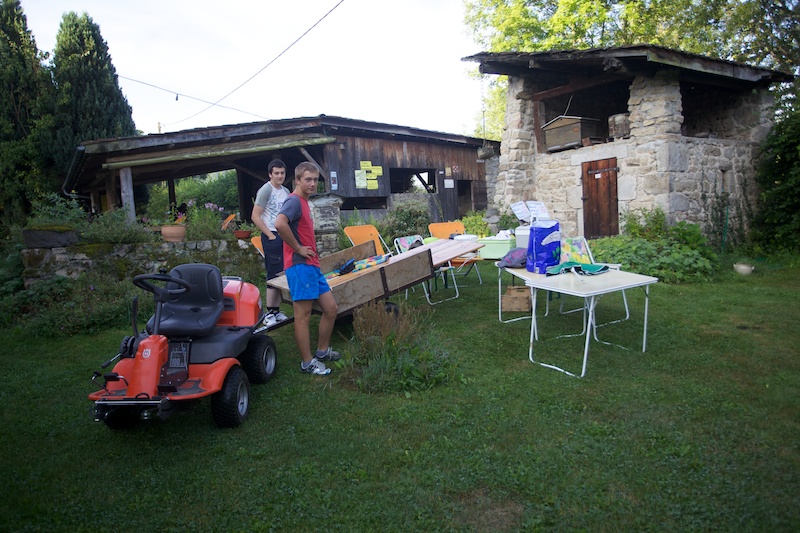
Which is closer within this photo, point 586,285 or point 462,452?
point 462,452

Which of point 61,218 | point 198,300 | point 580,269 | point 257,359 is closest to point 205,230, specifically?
point 61,218

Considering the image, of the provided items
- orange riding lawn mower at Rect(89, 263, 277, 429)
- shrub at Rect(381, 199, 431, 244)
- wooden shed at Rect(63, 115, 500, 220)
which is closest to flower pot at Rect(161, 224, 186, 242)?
wooden shed at Rect(63, 115, 500, 220)

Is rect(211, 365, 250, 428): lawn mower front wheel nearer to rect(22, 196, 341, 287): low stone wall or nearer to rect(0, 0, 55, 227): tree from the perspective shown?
rect(22, 196, 341, 287): low stone wall

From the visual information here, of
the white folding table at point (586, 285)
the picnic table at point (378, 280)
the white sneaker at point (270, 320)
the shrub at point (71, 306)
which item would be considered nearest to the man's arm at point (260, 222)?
the picnic table at point (378, 280)

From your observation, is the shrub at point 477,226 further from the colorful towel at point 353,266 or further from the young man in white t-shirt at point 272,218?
the young man in white t-shirt at point 272,218

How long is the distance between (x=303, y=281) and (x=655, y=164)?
7.52 m

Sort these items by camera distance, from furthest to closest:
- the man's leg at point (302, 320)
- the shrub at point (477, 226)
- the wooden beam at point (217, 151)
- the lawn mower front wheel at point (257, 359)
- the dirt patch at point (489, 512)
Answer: the shrub at point (477, 226), the wooden beam at point (217, 151), the man's leg at point (302, 320), the lawn mower front wheel at point (257, 359), the dirt patch at point (489, 512)

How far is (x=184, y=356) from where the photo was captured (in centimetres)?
309

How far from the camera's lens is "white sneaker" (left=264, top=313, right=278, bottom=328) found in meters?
4.43

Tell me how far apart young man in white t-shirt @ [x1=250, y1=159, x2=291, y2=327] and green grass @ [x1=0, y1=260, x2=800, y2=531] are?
3.05ft

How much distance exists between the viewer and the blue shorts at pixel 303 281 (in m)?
3.88

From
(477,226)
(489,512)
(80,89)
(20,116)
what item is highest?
(80,89)

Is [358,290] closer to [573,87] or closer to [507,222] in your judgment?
[507,222]

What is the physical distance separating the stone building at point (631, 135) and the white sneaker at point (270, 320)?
7268 millimetres
